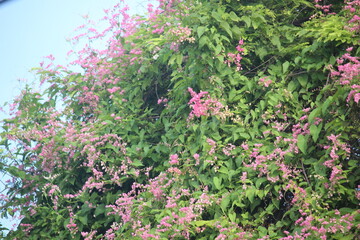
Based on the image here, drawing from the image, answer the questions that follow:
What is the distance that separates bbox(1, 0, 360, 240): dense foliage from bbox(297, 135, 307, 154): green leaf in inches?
0.7

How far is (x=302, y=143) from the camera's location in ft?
13.2

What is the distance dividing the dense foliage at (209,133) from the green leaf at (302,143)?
17 mm

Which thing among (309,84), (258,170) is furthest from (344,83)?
(258,170)

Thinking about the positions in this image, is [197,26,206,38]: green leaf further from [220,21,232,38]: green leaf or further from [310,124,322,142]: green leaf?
[310,124,322,142]: green leaf

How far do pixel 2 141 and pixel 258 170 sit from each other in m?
3.48

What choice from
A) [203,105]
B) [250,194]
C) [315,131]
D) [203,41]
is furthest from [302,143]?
→ [203,41]

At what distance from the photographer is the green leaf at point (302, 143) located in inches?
156

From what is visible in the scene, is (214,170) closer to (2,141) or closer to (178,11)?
(178,11)

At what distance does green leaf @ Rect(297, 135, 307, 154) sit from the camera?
3968mm

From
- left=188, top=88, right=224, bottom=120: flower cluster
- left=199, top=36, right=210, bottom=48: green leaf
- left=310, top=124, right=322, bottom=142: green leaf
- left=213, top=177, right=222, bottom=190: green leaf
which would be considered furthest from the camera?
left=199, top=36, right=210, bottom=48: green leaf

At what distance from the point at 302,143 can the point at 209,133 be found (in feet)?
3.15

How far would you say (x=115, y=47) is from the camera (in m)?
6.16

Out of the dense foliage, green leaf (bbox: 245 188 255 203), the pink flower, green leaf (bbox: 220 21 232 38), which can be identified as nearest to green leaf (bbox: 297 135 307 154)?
the dense foliage

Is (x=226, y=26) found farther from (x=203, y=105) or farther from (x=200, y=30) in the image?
(x=203, y=105)
